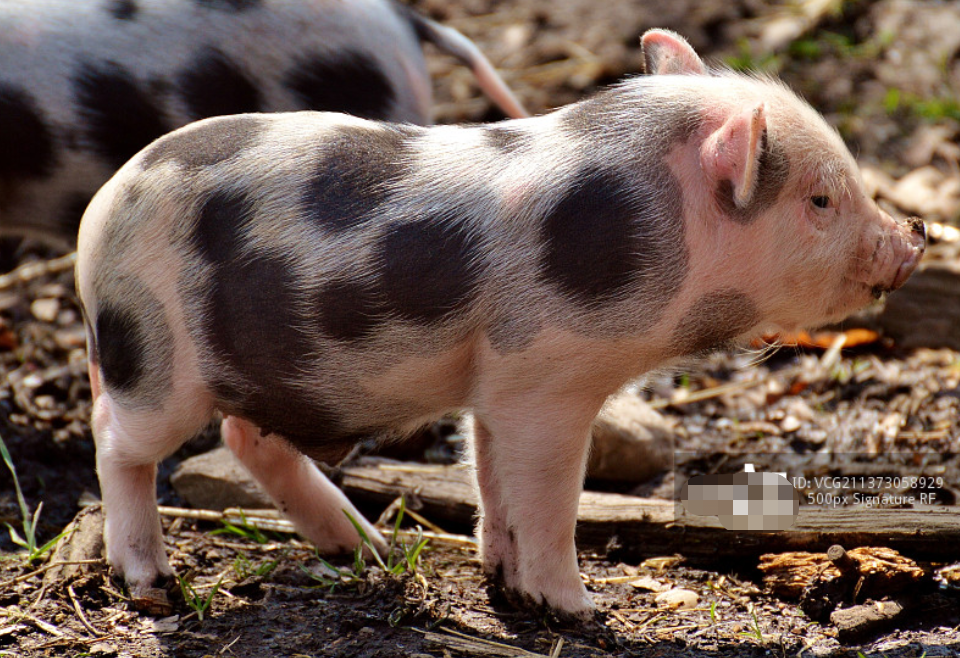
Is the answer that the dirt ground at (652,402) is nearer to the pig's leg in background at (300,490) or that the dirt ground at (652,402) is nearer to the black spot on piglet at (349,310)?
the pig's leg in background at (300,490)

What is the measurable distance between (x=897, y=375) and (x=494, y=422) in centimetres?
226

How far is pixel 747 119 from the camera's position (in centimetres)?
300

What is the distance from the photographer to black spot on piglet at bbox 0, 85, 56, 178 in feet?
14.5

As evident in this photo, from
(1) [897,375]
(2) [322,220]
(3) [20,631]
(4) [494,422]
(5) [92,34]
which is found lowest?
(3) [20,631]

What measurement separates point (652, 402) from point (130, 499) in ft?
7.31

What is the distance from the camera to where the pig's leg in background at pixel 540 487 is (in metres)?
3.19

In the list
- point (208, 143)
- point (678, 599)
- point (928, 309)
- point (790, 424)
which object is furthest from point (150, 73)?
point (928, 309)

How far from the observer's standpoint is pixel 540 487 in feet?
10.7

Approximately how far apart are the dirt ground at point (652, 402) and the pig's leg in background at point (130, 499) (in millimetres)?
101

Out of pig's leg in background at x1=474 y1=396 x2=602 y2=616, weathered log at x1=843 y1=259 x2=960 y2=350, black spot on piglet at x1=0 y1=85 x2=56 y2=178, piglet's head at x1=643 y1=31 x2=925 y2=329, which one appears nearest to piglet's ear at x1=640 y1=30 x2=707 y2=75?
piglet's head at x1=643 y1=31 x2=925 y2=329

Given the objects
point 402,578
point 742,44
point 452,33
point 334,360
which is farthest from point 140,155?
point 742,44

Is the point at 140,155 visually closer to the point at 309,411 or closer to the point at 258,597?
the point at 309,411

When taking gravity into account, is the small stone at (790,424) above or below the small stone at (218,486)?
above

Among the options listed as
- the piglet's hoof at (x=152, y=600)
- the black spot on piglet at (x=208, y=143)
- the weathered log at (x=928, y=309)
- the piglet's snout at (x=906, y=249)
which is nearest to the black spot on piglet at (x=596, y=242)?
the piglet's snout at (x=906, y=249)
